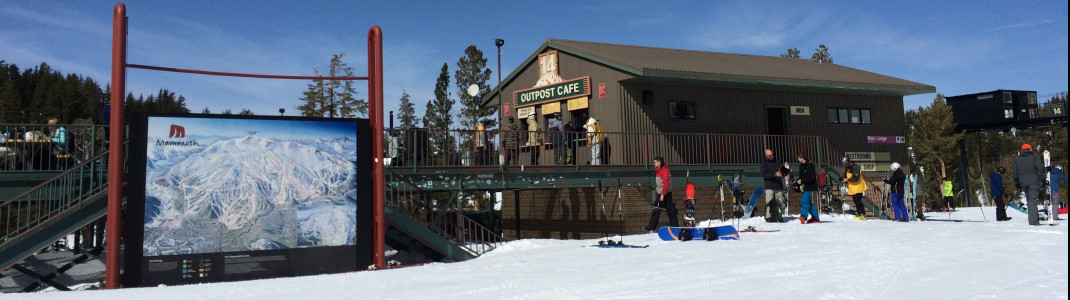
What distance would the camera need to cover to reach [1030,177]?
13.3 metres

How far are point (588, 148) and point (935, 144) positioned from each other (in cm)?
3653

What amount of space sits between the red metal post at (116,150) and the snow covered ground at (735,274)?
58cm

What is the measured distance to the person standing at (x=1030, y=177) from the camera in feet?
43.5

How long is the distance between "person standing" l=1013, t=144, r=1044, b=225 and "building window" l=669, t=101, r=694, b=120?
866cm

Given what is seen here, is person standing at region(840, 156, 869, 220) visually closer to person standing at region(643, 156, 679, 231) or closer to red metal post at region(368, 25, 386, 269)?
person standing at region(643, 156, 679, 231)

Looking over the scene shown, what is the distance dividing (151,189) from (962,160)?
35.0m

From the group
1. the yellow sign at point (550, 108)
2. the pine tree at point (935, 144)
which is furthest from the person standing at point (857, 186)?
the pine tree at point (935, 144)

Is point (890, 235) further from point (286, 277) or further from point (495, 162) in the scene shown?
point (286, 277)

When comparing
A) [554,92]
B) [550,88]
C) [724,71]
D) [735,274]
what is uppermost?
[724,71]

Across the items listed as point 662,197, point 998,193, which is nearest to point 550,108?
point 662,197

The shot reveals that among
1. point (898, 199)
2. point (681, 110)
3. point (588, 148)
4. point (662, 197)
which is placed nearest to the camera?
point (662, 197)

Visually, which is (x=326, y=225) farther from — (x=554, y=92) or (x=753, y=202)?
(x=554, y=92)

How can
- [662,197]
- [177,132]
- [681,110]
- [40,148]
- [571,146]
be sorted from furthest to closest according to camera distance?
[681,110]
[571,146]
[662,197]
[40,148]
[177,132]

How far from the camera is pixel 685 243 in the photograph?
39.9 ft
